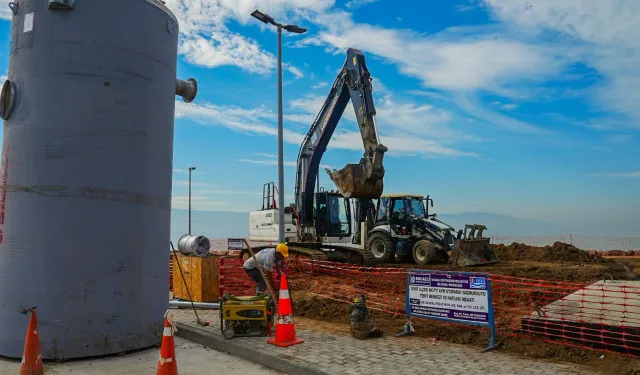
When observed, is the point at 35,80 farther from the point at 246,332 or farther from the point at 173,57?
the point at 246,332

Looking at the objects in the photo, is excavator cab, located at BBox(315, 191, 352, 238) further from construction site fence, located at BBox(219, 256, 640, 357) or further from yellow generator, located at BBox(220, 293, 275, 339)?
yellow generator, located at BBox(220, 293, 275, 339)

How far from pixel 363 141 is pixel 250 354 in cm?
1163

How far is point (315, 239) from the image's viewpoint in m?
19.6

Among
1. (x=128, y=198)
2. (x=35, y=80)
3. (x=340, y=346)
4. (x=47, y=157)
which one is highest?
(x=35, y=80)

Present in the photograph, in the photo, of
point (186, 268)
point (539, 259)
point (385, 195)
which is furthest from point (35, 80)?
point (539, 259)

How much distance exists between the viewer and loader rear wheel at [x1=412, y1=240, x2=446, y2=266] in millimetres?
18906

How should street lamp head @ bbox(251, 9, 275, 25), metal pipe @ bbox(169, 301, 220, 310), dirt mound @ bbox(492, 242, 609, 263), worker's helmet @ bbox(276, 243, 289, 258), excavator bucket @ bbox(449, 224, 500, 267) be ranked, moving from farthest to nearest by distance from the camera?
1. dirt mound @ bbox(492, 242, 609, 263)
2. excavator bucket @ bbox(449, 224, 500, 267)
3. street lamp head @ bbox(251, 9, 275, 25)
4. metal pipe @ bbox(169, 301, 220, 310)
5. worker's helmet @ bbox(276, 243, 289, 258)

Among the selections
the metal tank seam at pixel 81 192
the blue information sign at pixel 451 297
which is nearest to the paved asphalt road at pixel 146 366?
the metal tank seam at pixel 81 192

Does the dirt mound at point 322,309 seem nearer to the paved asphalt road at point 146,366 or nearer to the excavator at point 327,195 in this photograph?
the paved asphalt road at point 146,366

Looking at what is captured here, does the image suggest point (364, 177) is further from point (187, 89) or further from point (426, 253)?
point (187, 89)

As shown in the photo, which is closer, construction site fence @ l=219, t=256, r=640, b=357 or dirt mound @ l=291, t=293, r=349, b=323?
construction site fence @ l=219, t=256, r=640, b=357

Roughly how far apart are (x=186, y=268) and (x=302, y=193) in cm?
865

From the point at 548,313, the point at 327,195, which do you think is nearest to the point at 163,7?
the point at 548,313

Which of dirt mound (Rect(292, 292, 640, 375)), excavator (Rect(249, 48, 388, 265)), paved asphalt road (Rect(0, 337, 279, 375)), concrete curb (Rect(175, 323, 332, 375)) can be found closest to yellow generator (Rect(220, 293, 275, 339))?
concrete curb (Rect(175, 323, 332, 375))
